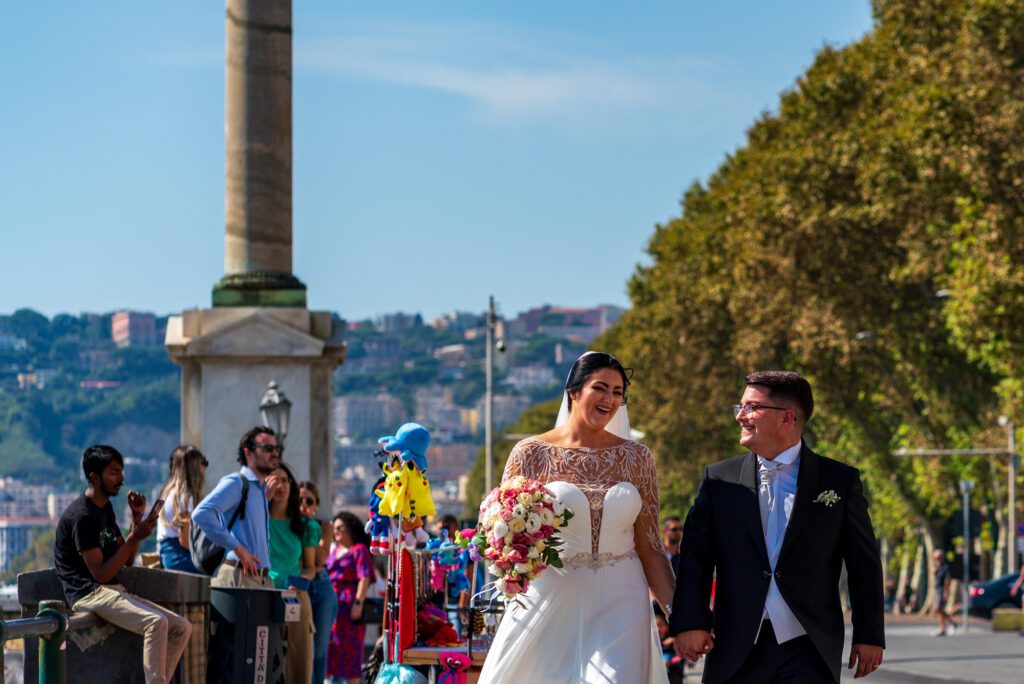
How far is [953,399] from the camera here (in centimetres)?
4900

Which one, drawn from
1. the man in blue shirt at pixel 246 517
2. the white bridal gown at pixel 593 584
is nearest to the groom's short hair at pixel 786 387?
the white bridal gown at pixel 593 584

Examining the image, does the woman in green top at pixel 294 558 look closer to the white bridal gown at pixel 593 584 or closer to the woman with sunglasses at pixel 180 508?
the woman with sunglasses at pixel 180 508

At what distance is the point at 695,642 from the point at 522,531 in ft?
3.41

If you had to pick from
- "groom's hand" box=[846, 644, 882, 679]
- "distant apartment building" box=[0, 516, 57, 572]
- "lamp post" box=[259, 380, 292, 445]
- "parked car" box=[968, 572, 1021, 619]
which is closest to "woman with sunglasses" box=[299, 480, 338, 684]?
"lamp post" box=[259, 380, 292, 445]

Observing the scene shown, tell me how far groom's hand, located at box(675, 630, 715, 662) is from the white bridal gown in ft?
1.64

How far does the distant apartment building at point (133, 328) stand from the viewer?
458 feet

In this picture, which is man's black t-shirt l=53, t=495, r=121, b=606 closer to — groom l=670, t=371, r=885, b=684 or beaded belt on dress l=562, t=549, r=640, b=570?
beaded belt on dress l=562, t=549, r=640, b=570

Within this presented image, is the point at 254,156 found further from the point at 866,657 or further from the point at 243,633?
the point at 866,657

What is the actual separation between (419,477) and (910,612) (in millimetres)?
54405

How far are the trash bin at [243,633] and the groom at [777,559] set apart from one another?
4841 millimetres

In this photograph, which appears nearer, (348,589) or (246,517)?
(246,517)

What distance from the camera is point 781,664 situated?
9.13 m

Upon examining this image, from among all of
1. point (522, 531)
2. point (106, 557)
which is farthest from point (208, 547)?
point (522, 531)

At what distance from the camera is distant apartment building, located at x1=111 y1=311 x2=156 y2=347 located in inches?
5502
